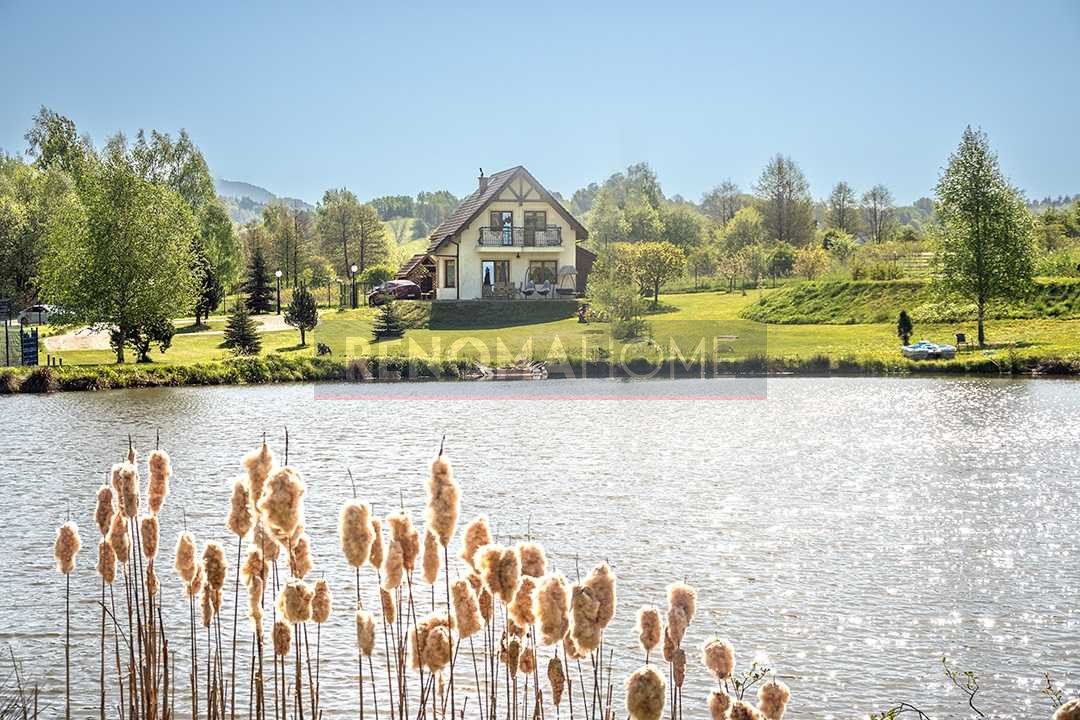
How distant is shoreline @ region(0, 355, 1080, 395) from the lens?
35875 millimetres

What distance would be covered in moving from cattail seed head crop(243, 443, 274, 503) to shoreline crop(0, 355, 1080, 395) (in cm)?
3291

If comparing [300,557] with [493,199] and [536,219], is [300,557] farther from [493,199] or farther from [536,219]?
[536,219]

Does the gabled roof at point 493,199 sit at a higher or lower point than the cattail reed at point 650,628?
higher

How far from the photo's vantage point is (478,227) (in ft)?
194

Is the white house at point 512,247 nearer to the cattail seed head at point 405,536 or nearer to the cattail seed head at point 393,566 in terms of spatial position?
the cattail seed head at point 393,566

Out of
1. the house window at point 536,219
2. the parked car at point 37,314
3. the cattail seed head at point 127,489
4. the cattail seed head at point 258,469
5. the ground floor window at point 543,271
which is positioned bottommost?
the cattail seed head at point 127,489

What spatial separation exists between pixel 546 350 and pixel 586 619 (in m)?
41.7

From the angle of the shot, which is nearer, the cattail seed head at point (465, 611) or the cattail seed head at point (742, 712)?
the cattail seed head at point (742, 712)

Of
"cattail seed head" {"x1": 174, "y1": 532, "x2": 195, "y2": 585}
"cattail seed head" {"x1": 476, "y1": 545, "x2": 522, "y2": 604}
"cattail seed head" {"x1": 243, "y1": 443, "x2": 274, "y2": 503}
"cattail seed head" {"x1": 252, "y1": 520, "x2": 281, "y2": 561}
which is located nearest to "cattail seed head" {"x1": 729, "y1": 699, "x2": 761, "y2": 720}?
"cattail seed head" {"x1": 476, "y1": 545, "x2": 522, "y2": 604}

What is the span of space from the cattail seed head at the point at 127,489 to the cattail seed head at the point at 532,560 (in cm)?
154

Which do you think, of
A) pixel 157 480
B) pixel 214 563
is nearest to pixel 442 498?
pixel 214 563

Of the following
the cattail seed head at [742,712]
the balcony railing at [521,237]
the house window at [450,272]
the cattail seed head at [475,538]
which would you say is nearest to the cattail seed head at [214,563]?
the cattail seed head at [475,538]

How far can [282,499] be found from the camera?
13.6 feet

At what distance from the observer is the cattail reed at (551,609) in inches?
158
